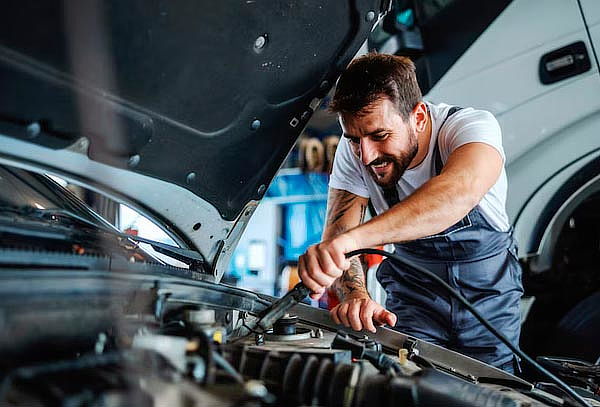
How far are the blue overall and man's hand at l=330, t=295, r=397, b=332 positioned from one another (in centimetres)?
32

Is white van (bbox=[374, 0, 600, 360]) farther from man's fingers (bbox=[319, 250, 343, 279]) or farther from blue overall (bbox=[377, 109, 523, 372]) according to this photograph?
man's fingers (bbox=[319, 250, 343, 279])

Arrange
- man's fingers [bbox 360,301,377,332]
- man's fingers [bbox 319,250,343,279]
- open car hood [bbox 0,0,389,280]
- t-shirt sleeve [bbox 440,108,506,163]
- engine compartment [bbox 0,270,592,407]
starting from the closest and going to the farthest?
engine compartment [bbox 0,270,592,407], open car hood [bbox 0,0,389,280], man's fingers [bbox 319,250,343,279], man's fingers [bbox 360,301,377,332], t-shirt sleeve [bbox 440,108,506,163]

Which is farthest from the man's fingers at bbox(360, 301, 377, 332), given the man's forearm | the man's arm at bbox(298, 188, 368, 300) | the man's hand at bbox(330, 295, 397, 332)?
the man's forearm

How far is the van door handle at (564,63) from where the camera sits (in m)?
1.81

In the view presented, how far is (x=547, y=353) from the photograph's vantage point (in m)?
2.00

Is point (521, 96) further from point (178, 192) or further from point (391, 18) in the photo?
point (178, 192)

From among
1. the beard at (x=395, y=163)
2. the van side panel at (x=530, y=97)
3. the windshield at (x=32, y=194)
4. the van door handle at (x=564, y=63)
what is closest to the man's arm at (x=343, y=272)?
the beard at (x=395, y=163)

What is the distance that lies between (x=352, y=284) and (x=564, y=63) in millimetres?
1028

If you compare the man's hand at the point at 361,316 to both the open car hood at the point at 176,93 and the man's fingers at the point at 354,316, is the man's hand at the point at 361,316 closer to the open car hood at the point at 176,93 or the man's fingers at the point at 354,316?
the man's fingers at the point at 354,316

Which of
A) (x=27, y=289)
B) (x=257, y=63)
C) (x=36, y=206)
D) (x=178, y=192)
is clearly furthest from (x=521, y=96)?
(x=27, y=289)

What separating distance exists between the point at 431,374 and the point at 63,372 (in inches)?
18.3

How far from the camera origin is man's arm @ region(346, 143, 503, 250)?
3.46ft

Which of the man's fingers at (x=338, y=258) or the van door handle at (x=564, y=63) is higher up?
the van door handle at (x=564, y=63)

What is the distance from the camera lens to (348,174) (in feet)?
5.88
